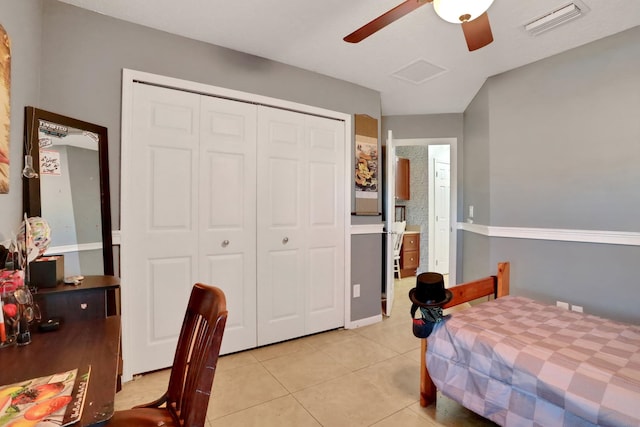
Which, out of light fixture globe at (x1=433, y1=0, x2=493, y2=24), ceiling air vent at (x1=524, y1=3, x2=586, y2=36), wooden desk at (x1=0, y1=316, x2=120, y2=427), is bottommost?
wooden desk at (x1=0, y1=316, x2=120, y2=427)

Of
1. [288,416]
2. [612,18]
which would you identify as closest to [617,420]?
[288,416]

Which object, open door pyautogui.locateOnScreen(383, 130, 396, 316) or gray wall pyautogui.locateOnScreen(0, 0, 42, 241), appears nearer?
gray wall pyautogui.locateOnScreen(0, 0, 42, 241)

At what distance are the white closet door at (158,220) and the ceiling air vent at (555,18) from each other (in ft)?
8.13

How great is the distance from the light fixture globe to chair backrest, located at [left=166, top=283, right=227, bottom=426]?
153 centimetres

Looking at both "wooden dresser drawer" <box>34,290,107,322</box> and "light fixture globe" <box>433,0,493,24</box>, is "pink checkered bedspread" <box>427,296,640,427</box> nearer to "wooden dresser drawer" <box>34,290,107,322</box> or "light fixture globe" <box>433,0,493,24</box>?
"light fixture globe" <box>433,0,493,24</box>

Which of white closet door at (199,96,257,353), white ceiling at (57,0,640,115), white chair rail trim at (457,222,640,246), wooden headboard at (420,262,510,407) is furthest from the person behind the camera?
white closet door at (199,96,257,353)

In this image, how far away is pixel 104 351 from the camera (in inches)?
40.1

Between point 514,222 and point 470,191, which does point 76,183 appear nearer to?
point 514,222

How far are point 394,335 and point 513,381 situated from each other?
1.60 metres

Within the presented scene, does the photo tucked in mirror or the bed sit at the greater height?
the photo tucked in mirror

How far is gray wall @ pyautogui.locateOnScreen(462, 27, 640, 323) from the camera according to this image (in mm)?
2330

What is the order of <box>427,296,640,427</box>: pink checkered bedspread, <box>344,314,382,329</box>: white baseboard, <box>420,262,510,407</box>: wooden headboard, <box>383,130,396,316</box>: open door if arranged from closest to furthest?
<box>427,296,640,427</box>: pink checkered bedspread → <box>420,262,510,407</box>: wooden headboard → <box>344,314,382,329</box>: white baseboard → <box>383,130,396,316</box>: open door

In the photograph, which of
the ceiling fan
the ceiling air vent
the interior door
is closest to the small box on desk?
the ceiling fan

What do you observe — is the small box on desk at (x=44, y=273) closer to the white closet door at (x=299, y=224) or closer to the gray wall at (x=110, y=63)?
the gray wall at (x=110, y=63)
